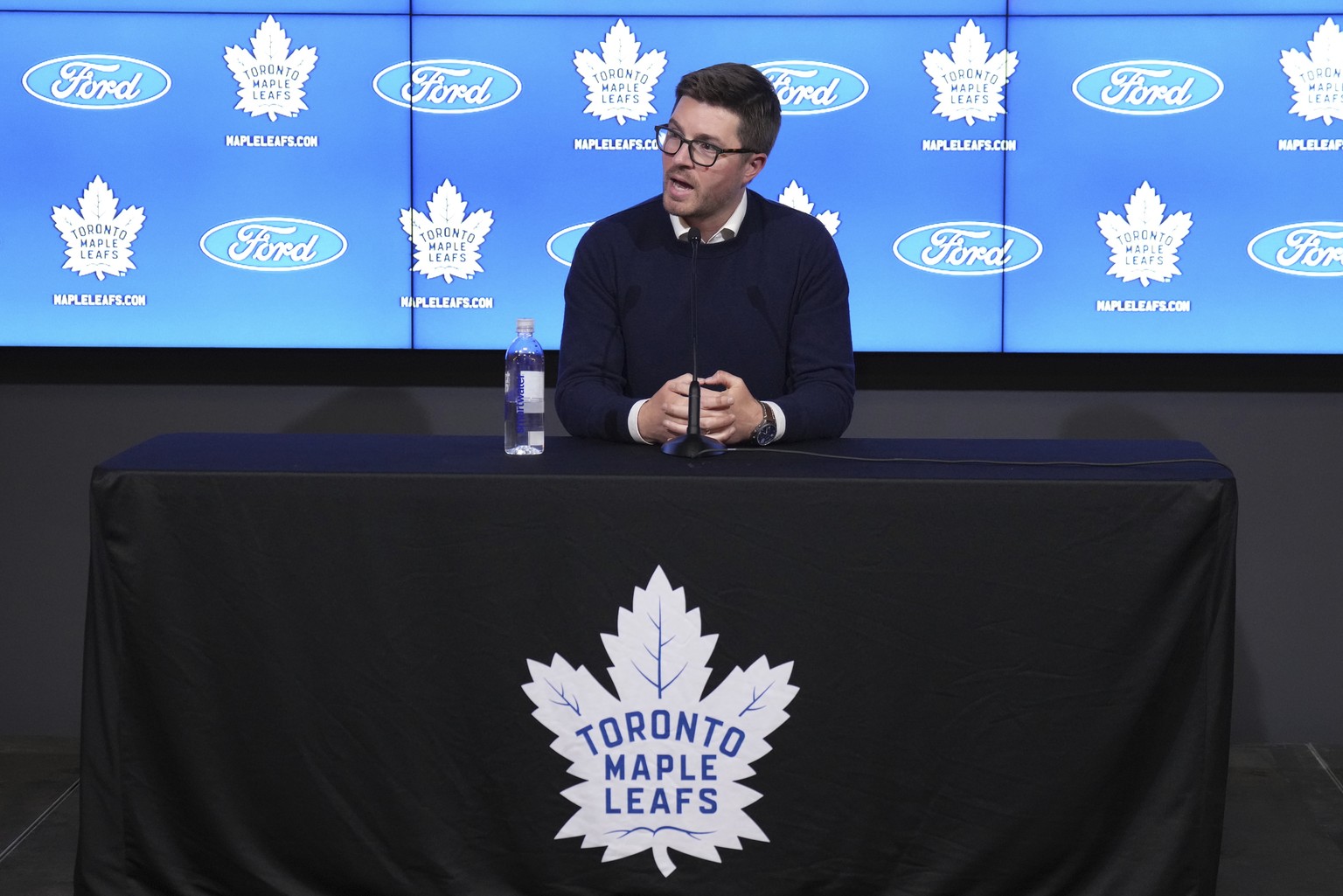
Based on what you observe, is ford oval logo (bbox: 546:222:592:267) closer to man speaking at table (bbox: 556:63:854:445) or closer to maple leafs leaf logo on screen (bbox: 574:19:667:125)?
maple leafs leaf logo on screen (bbox: 574:19:667:125)

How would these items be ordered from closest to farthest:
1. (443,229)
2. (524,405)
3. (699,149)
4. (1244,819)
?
(524,405) → (699,149) → (1244,819) → (443,229)

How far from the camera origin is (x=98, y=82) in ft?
Answer: 10.3

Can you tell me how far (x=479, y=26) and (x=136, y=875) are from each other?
2148 mm

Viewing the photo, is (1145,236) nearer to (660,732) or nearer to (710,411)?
(710,411)

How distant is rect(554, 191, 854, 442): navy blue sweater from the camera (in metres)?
2.32

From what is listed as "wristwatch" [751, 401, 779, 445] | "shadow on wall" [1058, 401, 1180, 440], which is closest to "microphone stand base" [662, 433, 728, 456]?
"wristwatch" [751, 401, 779, 445]

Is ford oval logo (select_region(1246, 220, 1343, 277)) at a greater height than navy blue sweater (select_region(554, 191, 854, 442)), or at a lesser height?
greater

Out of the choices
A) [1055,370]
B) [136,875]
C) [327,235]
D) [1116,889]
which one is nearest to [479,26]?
[327,235]

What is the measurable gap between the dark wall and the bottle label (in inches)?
47.4

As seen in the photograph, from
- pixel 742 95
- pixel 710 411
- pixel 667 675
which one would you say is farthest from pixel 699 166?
pixel 667 675

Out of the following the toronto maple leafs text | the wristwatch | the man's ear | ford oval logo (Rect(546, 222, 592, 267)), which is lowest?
the toronto maple leafs text

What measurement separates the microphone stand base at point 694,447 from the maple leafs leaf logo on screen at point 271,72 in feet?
5.66

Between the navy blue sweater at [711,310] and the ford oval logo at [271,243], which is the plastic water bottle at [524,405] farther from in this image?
the ford oval logo at [271,243]

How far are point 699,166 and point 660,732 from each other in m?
0.98
